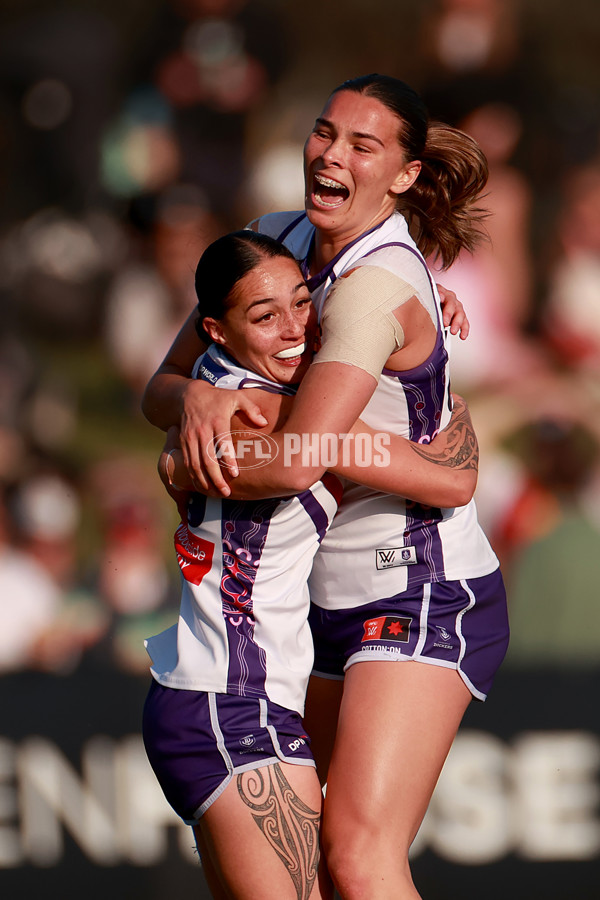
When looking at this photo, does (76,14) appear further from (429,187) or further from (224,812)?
(224,812)

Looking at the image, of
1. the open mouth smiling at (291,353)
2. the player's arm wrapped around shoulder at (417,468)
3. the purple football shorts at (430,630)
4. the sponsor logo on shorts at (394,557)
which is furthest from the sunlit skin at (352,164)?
the purple football shorts at (430,630)

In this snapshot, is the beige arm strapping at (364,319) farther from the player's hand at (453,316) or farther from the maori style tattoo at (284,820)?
the maori style tattoo at (284,820)

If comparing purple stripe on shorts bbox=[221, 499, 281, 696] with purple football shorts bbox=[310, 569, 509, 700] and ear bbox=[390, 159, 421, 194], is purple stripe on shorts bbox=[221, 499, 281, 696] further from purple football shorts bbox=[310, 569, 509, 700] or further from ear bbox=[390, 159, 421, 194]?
ear bbox=[390, 159, 421, 194]

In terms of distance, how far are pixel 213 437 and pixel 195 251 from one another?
3314 millimetres

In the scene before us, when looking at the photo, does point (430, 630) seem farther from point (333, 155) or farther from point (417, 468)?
point (333, 155)

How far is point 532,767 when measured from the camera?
4809 mm

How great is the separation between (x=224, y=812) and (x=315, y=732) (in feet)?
1.89

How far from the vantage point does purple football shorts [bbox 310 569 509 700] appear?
8.06 ft

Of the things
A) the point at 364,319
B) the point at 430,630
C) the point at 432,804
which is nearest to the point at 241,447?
the point at 364,319

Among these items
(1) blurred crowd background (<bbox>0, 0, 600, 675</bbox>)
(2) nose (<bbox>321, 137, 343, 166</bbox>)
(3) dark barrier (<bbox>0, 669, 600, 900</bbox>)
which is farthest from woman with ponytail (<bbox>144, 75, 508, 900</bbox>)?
(1) blurred crowd background (<bbox>0, 0, 600, 675</bbox>)

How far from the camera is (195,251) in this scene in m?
5.38

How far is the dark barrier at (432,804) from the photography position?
474 cm

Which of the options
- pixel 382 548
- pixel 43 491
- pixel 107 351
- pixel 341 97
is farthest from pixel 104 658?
pixel 341 97

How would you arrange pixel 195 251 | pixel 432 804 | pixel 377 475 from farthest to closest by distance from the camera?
pixel 195 251 < pixel 432 804 < pixel 377 475
